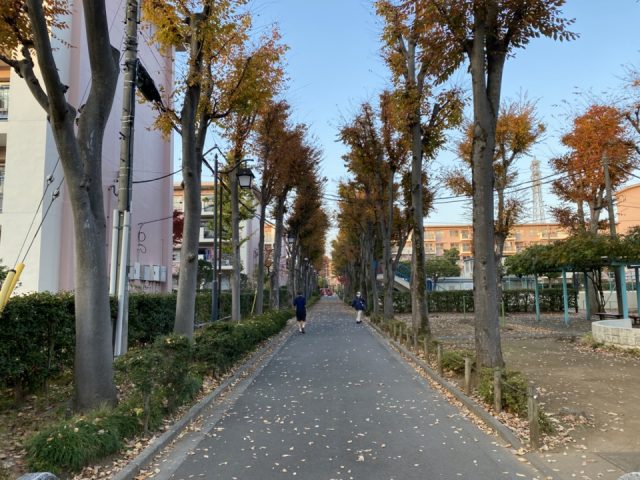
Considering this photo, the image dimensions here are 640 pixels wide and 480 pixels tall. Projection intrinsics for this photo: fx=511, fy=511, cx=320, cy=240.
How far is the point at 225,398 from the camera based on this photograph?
28.2 feet

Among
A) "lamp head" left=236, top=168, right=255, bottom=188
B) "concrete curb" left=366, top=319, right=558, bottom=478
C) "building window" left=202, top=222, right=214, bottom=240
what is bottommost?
"concrete curb" left=366, top=319, right=558, bottom=478

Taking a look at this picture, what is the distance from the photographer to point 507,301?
34.0m

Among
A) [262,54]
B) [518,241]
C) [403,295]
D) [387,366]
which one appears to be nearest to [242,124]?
[262,54]

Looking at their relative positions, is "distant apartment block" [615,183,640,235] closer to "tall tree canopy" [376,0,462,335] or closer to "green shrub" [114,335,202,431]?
"tall tree canopy" [376,0,462,335]

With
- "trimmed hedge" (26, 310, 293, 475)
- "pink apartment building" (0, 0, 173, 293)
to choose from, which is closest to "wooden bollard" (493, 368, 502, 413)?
"trimmed hedge" (26, 310, 293, 475)

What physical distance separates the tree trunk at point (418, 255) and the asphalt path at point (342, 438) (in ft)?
14.0

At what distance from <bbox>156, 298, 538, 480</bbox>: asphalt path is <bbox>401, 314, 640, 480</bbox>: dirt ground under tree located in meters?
0.68

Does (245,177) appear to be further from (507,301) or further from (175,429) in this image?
(507,301)

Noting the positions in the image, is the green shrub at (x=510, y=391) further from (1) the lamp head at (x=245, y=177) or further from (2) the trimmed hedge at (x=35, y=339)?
(1) the lamp head at (x=245, y=177)

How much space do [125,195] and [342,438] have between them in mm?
4987

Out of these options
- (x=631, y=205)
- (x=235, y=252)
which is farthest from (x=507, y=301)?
(x=631, y=205)

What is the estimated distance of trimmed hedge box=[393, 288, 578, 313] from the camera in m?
33.8

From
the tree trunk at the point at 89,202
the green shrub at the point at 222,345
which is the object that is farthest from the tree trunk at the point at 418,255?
the tree trunk at the point at 89,202

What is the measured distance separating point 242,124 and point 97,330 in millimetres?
11645
